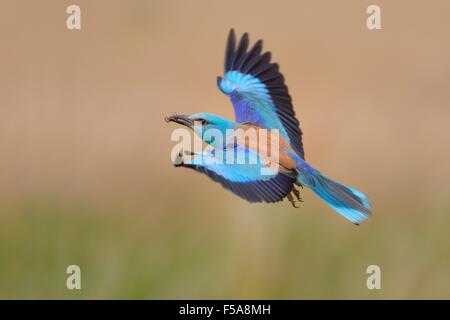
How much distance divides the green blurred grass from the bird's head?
0.99 meters

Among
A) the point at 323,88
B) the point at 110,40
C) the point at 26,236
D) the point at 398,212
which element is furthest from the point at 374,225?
the point at 110,40

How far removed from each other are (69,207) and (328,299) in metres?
1.46

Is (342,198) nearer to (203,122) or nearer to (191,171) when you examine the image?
(203,122)

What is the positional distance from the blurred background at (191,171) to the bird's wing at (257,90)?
0.69 metres

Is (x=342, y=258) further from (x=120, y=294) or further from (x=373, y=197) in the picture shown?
(x=120, y=294)

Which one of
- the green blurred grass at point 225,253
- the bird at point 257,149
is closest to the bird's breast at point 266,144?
the bird at point 257,149

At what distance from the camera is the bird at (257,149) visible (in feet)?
11.3

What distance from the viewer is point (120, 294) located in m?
4.67

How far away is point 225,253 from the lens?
4812 millimetres

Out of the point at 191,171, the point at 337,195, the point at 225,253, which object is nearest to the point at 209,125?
the point at 337,195

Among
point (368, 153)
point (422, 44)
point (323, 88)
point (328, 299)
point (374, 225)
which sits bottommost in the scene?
point (328, 299)

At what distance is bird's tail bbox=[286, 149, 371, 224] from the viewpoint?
3844 millimetres

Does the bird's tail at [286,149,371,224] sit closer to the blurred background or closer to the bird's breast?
the bird's breast

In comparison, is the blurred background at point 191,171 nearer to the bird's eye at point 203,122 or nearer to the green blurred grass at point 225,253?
the green blurred grass at point 225,253
